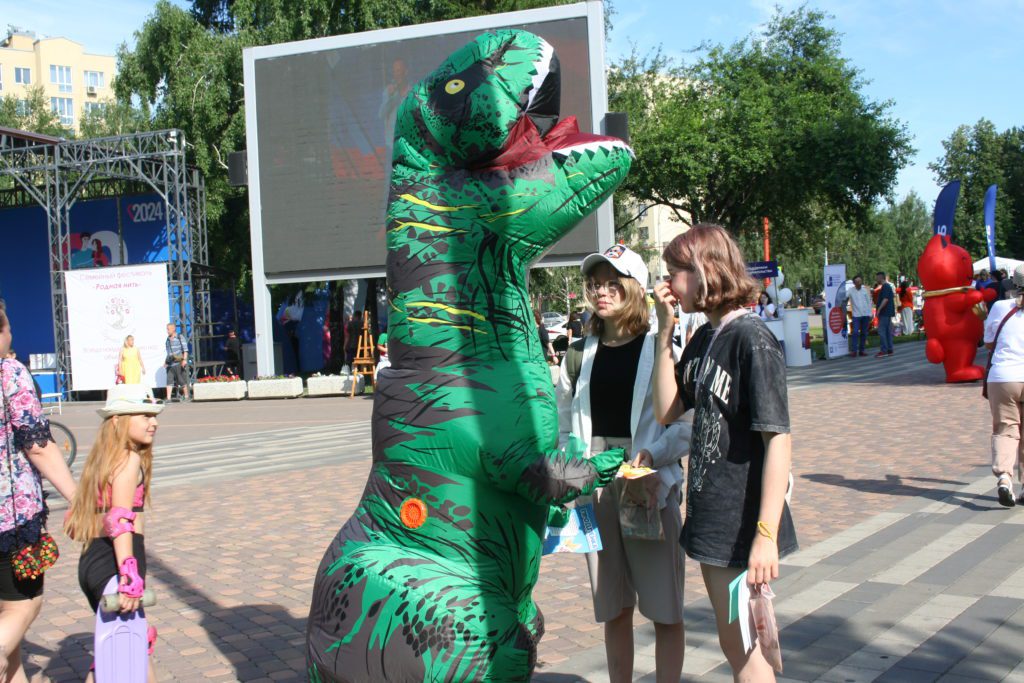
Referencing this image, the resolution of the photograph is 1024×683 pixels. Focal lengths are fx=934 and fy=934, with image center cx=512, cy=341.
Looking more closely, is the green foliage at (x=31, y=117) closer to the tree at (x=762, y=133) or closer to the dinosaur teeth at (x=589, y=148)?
the tree at (x=762, y=133)

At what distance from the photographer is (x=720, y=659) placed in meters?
4.49

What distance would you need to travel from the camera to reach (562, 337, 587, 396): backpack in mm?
3875

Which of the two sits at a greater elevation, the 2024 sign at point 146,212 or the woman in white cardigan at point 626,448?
the 2024 sign at point 146,212

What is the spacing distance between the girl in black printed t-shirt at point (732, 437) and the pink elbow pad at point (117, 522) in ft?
7.27

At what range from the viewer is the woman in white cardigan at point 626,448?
3609mm

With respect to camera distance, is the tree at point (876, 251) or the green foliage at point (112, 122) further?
the tree at point (876, 251)

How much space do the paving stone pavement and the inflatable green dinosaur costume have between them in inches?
77.9

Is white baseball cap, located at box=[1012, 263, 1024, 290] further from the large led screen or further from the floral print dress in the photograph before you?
the large led screen

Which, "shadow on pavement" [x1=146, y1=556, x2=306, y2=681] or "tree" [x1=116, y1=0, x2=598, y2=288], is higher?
"tree" [x1=116, y1=0, x2=598, y2=288]

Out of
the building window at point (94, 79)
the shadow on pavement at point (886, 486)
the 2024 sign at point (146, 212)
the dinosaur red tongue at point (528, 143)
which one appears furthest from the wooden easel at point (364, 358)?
the building window at point (94, 79)

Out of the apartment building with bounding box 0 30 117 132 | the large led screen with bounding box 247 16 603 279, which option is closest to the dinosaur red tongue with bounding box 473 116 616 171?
the large led screen with bounding box 247 16 603 279

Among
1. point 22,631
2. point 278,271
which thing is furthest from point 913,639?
point 278,271

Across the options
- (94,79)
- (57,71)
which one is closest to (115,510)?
(57,71)

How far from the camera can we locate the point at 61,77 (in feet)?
245
